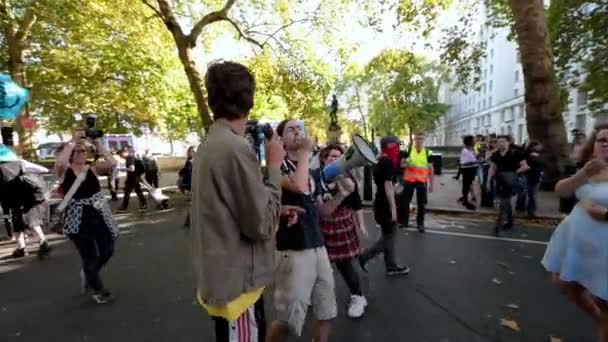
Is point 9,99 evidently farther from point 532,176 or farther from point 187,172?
point 532,176

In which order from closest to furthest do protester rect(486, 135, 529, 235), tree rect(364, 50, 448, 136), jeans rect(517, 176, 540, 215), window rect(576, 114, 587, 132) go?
protester rect(486, 135, 529, 235) → jeans rect(517, 176, 540, 215) → window rect(576, 114, 587, 132) → tree rect(364, 50, 448, 136)

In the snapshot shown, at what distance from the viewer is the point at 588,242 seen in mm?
2389

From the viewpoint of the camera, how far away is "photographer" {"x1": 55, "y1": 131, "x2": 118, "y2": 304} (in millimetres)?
3770

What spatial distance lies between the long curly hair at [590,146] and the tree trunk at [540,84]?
8.74m

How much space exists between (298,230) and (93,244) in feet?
8.79

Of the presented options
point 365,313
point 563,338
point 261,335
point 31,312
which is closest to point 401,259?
point 365,313

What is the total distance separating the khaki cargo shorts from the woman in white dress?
1.63 m

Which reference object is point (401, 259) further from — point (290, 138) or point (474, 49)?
point (474, 49)

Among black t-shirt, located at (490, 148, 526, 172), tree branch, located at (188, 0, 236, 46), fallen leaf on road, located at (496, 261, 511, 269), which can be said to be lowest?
fallen leaf on road, located at (496, 261, 511, 269)

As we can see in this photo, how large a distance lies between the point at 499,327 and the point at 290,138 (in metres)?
2.45

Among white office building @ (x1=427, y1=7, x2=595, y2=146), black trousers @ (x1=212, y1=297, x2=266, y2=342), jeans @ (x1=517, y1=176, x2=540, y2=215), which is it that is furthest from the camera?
white office building @ (x1=427, y1=7, x2=595, y2=146)

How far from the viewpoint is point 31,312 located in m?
3.77

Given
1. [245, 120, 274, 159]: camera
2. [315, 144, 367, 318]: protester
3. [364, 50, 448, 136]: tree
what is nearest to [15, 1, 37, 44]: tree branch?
[315, 144, 367, 318]: protester

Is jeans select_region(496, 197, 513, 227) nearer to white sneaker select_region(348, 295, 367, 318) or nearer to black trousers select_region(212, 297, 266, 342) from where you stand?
white sneaker select_region(348, 295, 367, 318)
